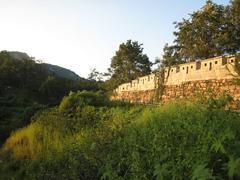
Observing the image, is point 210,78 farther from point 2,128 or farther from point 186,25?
point 186,25

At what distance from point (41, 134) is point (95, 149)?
3.80 m

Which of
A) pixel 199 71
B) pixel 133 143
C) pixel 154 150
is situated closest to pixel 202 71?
pixel 199 71

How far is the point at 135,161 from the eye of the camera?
4730mm

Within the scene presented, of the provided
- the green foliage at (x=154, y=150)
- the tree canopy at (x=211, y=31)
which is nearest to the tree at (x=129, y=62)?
the tree canopy at (x=211, y=31)

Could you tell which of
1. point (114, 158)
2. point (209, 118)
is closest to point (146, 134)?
point (114, 158)

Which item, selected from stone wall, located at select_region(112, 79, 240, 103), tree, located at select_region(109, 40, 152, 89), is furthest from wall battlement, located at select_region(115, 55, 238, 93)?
tree, located at select_region(109, 40, 152, 89)

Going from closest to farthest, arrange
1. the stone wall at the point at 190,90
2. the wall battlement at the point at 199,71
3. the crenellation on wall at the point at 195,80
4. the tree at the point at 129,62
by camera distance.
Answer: the stone wall at the point at 190,90, the crenellation on wall at the point at 195,80, the wall battlement at the point at 199,71, the tree at the point at 129,62

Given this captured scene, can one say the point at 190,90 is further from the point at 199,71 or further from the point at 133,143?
the point at 133,143

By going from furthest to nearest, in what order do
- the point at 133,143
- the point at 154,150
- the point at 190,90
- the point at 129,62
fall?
1. the point at 129,62
2. the point at 190,90
3. the point at 133,143
4. the point at 154,150

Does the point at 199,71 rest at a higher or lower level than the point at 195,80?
higher

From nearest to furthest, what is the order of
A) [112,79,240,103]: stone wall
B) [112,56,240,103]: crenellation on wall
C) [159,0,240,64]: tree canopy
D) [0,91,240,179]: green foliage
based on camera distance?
1. [0,91,240,179]: green foliage
2. [112,79,240,103]: stone wall
3. [112,56,240,103]: crenellation on wall
4. [159,0,240,64]: tree canopy

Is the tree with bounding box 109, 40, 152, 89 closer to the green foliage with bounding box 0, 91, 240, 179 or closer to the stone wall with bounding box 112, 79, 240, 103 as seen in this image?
→ the stone wall with bounding box 112, 79, 240, 103

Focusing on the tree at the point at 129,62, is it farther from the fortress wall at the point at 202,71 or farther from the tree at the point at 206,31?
the fortress wall at the point at 202,71

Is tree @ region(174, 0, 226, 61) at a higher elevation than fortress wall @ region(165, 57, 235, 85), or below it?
higher
